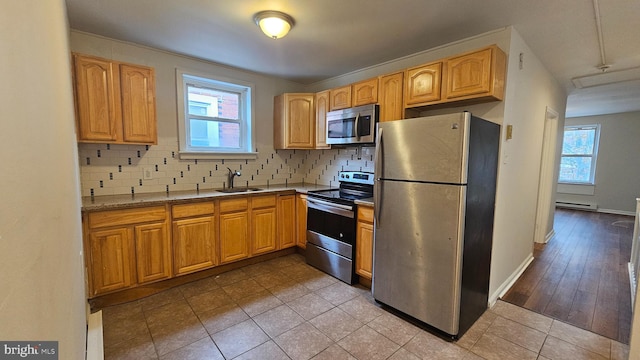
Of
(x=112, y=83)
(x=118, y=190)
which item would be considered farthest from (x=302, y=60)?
(x=118, y=190)

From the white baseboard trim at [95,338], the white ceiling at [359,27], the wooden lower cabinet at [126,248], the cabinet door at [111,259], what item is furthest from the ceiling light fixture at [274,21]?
the white baseboard trim at [95,338]

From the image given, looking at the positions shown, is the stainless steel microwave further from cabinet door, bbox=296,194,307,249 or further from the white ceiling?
cabinet door, bbox=296,194,307,249

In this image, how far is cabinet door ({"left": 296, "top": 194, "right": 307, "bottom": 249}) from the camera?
11.6ft

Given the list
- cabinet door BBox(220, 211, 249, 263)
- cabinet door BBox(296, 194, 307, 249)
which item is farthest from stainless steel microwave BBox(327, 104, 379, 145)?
cabinet door BBox(220, 211, 249, 263)

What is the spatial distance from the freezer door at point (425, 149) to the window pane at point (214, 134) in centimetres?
218

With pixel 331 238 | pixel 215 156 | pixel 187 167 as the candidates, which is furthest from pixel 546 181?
pixel 187 167

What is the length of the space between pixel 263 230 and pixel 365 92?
6.65 ft

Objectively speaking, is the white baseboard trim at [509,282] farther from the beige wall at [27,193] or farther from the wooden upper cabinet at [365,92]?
the beige wall at [27,193]

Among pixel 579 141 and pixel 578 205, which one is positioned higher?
pixel 579 141

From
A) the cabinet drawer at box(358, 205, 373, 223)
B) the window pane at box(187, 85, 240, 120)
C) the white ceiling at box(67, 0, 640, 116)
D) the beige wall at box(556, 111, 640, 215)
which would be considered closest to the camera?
the white ceiling at box(67, 0, 640, 116)

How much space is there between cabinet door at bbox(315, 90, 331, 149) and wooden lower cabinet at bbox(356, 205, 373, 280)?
1.20 m

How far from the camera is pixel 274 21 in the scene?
216 centimetres

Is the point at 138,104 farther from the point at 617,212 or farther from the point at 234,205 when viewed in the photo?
the point at 617,212

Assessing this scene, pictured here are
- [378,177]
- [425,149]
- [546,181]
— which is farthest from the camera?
[546,181]
